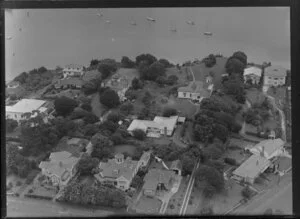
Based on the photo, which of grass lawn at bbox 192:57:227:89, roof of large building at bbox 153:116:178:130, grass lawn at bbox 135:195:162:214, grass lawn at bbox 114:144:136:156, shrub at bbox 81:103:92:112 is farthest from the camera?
grass lawn at bbox 192:57:227:89

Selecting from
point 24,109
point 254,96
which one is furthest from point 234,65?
point 24,109

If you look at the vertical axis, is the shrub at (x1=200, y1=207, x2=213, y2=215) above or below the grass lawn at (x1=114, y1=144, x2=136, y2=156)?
below

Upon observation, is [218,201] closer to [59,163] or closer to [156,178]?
[156,178]

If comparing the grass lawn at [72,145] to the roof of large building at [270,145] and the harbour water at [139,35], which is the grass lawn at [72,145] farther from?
the roof of large building at [270,145]

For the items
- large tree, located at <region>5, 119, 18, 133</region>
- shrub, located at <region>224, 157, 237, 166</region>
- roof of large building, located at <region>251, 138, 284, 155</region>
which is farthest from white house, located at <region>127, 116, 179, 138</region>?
large tree, located at <region>5, 119, 18, 133</region>

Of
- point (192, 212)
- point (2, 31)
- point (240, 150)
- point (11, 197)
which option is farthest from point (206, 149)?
point (2, 31)

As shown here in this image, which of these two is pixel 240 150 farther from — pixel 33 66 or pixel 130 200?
pixel 33 66

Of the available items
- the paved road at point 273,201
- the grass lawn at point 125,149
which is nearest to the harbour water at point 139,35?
the grass lawn at point 125,149

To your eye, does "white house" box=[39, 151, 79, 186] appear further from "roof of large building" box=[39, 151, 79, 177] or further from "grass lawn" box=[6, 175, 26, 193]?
"grass lawn" box=[6, 175, 26, 193]
